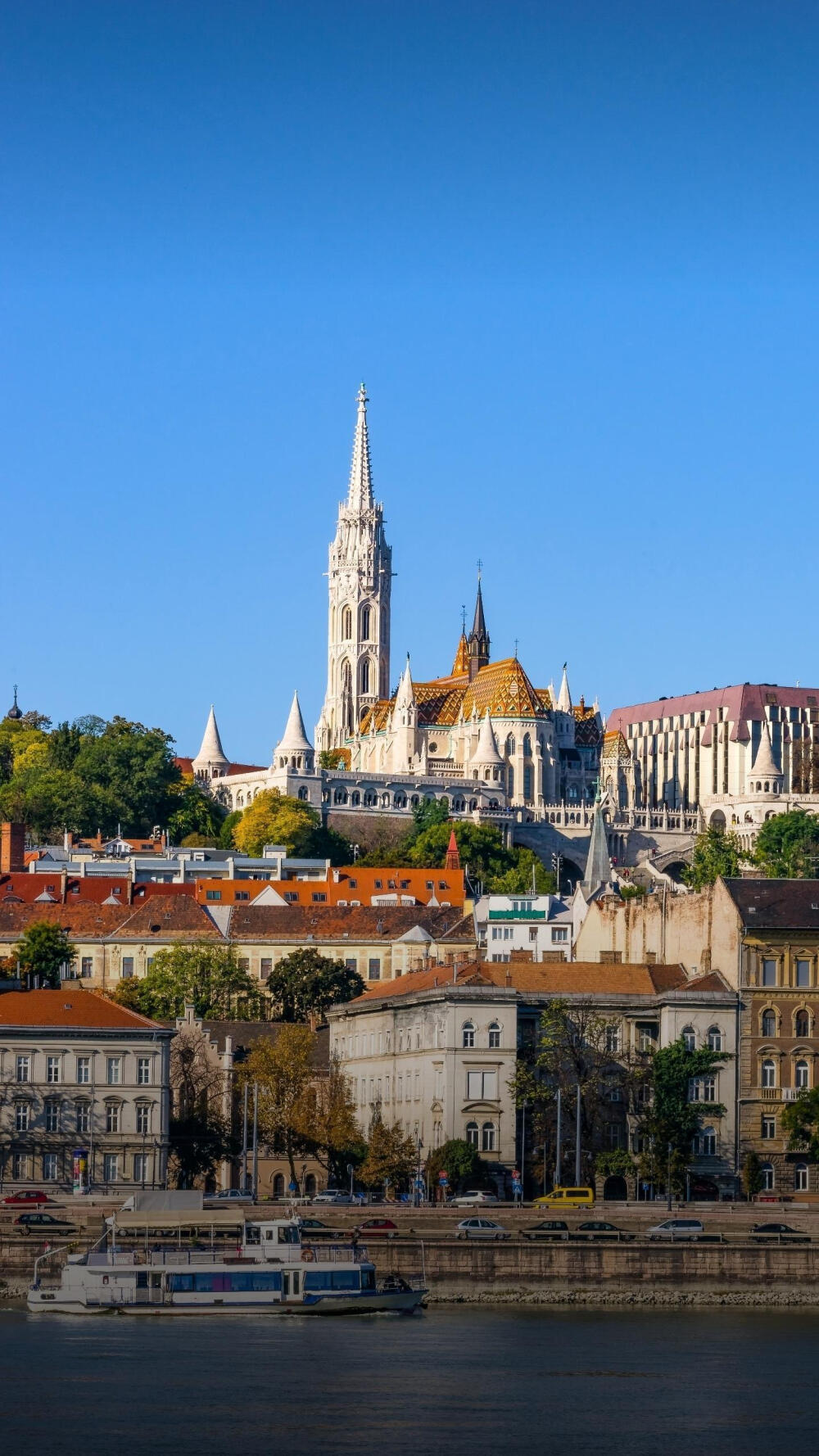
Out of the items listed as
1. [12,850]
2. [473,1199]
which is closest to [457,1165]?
[473,1199]

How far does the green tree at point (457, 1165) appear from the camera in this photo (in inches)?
4006

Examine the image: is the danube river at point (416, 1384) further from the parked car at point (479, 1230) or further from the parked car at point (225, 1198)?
the parked car at point (225, 1198)

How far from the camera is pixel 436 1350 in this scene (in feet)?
244

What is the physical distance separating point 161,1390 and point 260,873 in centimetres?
12859

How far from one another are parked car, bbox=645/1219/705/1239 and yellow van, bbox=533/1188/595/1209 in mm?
4198

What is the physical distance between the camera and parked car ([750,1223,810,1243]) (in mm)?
86812

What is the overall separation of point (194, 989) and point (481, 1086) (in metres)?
30.3

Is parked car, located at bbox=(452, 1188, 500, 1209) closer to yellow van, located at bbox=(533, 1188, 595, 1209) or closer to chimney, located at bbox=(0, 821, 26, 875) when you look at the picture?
yellow van, located at bbox=(533, 1188, 595, 1209)

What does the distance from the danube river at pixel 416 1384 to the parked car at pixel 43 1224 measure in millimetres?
5134

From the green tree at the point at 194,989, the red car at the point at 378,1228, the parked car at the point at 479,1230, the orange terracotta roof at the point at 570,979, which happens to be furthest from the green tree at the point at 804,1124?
the green tree at the point at 194,989

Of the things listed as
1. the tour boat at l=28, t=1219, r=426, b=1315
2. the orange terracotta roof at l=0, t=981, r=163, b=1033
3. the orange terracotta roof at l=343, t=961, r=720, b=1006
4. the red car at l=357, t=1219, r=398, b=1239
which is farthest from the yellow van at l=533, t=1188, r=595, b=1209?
the orange terracotta roof at l=0, t=981, r=163, b=1033

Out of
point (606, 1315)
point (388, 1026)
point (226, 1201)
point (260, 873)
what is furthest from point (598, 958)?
point (260, 873)

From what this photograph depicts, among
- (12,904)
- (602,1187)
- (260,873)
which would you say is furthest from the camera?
(260,873)

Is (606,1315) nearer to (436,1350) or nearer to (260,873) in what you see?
(436,1350)
